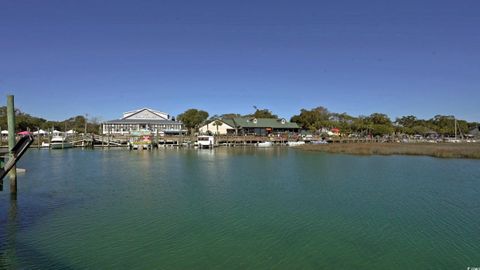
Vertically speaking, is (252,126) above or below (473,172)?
above

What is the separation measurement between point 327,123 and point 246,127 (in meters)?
32.3

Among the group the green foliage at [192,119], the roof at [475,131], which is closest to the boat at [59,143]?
the green foliage at [192,119]

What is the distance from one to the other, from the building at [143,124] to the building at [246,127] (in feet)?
31.6

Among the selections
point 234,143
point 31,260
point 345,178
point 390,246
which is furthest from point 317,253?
point 234,143

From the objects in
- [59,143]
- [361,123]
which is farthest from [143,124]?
[361,123]

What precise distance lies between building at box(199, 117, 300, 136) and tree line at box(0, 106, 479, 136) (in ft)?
12.3

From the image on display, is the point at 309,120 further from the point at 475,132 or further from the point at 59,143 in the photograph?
the point at 475,132

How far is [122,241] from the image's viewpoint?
39.6ft

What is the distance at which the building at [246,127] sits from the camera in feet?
327

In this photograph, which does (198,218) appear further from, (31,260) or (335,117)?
(335,117)

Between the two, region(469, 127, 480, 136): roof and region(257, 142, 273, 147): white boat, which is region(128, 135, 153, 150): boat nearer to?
region(257, 142, 273, 147): white boat

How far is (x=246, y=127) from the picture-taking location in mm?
100000

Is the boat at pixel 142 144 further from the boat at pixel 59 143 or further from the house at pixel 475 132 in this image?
the house at pixel 475 132

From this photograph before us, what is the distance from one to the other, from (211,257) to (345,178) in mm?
19636
